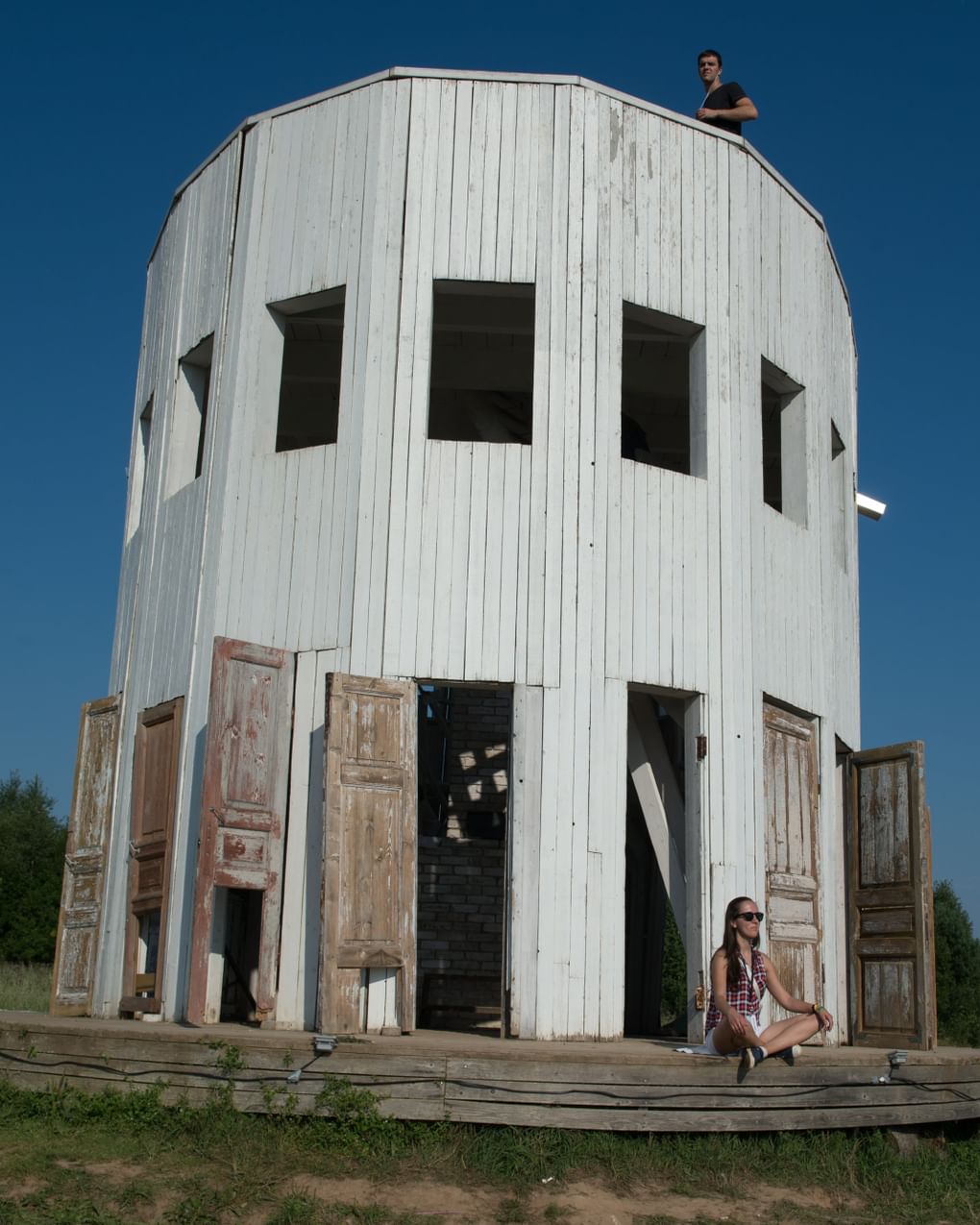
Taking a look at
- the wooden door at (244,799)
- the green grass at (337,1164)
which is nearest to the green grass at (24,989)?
the wooden door at (244,799)

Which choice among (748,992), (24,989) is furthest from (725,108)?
(24,989)

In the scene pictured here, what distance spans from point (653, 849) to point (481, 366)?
17.6ft

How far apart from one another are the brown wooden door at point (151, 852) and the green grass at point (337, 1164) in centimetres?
242

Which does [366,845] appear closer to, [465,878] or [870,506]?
[465,878]

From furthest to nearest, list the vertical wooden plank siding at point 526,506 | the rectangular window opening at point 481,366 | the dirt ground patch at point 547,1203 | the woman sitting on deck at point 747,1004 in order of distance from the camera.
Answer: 1. the rectangular window opening at point 481,366
2. the vertical wooden plank siding at point 526,506
3. the woman sitting on deck at point 747,1004
4. the dirt ground patch at point 547,1203

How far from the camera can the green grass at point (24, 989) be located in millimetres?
16781

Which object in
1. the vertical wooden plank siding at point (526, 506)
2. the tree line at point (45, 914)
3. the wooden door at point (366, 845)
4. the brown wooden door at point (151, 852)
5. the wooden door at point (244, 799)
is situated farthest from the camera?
the tree line at point (45, 914)

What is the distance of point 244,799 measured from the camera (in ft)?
36.4

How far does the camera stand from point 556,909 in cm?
1101

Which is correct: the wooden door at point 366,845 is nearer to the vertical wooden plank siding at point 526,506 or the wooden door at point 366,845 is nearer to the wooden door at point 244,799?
the vertical wooden plank siding at point 526,506

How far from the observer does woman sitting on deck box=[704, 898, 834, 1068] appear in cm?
941

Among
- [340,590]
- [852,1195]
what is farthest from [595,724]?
[852,1195]

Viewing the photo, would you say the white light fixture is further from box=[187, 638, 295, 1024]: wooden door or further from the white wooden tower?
box=[187, 638, 295, 1024]: wooden door

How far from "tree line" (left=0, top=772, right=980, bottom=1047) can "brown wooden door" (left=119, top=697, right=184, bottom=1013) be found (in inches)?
755
